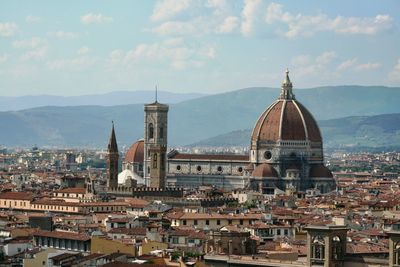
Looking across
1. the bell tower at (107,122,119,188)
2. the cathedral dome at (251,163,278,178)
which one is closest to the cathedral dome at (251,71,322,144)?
the cathedral dome at (251,163,278,178)

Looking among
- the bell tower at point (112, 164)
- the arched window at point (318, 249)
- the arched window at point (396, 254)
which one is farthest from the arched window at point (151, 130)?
the arched window at point (396, 254)

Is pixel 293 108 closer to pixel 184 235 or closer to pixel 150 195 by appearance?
pixel 150 195

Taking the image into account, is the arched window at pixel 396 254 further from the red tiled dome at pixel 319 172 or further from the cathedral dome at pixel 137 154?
the cathedral dome at pixel 137 154

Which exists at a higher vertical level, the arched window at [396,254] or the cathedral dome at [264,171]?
the cathedral dome at [264,171]

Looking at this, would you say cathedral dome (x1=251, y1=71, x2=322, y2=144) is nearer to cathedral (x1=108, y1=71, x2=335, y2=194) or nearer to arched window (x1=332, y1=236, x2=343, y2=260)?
cathedral (x1=108, y1=71, x2=335, y2=194)

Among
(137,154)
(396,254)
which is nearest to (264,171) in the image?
(137,154)

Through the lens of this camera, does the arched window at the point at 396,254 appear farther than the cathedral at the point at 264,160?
No

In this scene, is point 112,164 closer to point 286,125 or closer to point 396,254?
point 286,125
